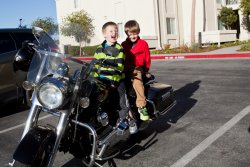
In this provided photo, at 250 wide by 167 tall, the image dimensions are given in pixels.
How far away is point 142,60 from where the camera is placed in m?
5.27

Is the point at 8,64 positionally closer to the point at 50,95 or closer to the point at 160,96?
the point at 160,96

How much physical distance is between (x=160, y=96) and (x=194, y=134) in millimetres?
804

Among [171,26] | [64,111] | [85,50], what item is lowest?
[64,111]

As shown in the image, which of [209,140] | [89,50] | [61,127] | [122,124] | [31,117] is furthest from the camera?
[89,50]

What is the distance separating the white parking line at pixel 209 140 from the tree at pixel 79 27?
Answer: 29022mm

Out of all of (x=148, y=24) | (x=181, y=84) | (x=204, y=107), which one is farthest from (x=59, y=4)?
(x=204, y=107)

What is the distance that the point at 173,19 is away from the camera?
29438mm

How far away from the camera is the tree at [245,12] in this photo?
2650 cm

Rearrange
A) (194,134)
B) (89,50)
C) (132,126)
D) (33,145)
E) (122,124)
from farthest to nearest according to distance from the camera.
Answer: (89,50), (194,134), (132,126), (122,124), (33,145)

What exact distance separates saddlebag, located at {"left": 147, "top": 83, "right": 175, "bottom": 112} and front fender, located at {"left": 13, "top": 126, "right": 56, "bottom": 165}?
6.76ft

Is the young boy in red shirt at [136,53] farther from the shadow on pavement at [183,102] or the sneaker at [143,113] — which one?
the shadow on pavement at [183,102]

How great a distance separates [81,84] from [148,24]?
25263 mm

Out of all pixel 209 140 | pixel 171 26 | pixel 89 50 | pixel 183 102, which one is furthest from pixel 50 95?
pixel 89 50

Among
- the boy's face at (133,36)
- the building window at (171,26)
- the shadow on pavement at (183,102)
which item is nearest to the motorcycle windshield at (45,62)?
the boy's face at (133,36)
